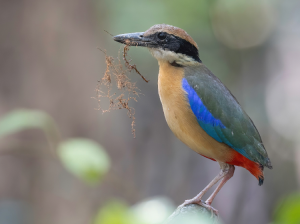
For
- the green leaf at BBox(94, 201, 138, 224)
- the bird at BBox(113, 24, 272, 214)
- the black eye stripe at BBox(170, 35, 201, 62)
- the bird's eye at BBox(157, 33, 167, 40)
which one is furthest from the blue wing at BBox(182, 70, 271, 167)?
the green leaf at BBox(94, 201, 138, 224)

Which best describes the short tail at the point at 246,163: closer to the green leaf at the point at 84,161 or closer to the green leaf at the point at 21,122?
the green leaf at the point at 84,161

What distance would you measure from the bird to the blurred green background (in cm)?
324

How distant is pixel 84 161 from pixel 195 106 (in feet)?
4.65

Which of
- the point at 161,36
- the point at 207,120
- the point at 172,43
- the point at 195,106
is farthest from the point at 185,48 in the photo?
the point at 207,120

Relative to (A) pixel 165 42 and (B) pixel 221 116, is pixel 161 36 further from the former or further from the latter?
(B) pixel 221 116

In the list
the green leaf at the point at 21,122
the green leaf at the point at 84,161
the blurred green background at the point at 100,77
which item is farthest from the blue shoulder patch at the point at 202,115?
the blurred green background at the point at 100,77

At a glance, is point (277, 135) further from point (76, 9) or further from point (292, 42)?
point (76, 9)

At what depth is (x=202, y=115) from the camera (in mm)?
3375

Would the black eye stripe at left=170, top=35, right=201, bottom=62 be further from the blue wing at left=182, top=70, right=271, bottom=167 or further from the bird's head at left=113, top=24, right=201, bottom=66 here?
the blue wing at left=182, top=70, right=271, bottom=167

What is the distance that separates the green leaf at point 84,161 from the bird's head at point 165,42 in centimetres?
132

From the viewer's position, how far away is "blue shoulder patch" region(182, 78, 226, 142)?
336 cm

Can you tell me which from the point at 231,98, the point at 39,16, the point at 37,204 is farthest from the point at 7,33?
the point at 231,98

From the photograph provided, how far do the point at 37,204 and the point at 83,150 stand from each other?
5472 mm

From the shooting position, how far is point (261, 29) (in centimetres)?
815
